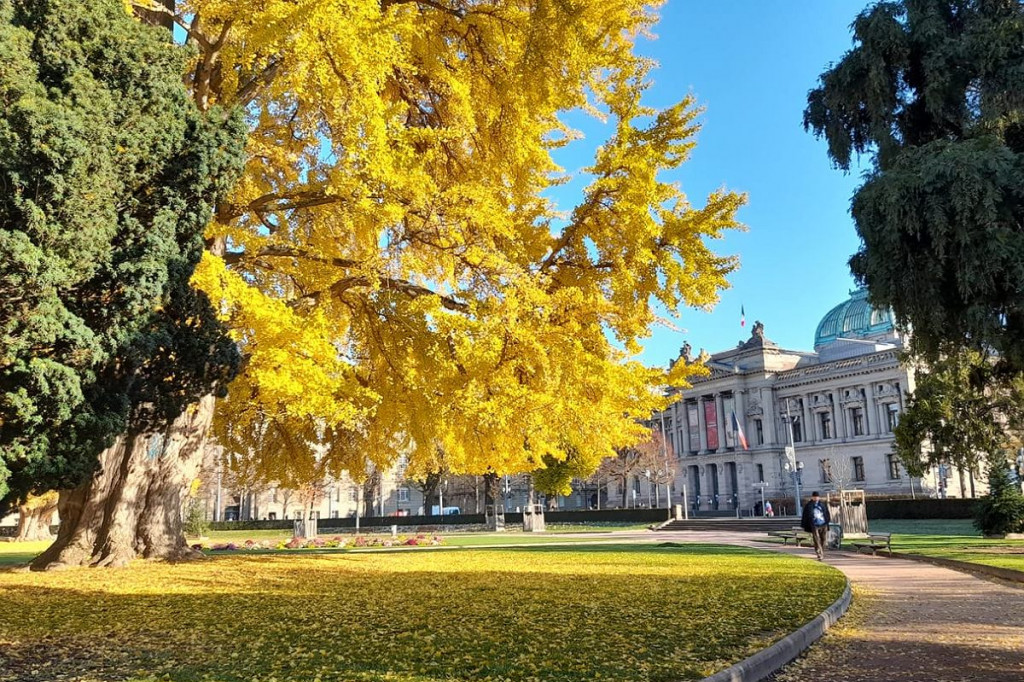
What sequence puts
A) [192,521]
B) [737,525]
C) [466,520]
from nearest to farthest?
1. [192,521]
2. [737,525]
3. [466,520]

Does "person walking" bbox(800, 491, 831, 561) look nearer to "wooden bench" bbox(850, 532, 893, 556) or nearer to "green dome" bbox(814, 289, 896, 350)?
"wooden bench" bbox(850, 532, 893, 556)

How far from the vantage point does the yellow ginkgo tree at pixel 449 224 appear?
37.1 ft

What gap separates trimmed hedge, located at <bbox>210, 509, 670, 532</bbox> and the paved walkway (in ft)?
143

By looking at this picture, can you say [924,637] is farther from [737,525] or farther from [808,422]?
[808,422]

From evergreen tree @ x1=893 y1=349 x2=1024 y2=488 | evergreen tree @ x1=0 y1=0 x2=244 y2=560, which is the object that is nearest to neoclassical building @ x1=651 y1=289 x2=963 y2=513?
evergreen tree @ x1=893 y1=349 x2=1024 y2=488

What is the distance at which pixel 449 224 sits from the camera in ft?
42.8

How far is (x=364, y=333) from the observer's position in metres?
15.0

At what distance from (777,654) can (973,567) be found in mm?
12278

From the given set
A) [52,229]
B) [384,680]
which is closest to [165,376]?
[52,229]

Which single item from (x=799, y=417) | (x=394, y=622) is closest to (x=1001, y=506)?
(x=394, y=622)

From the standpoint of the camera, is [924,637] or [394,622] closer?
[924,637]

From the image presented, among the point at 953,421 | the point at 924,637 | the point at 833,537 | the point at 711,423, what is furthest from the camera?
the point at 711,423

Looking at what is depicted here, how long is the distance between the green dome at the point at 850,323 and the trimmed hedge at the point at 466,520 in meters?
48.2

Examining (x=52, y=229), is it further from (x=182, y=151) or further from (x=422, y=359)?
(x=422, y=359)
